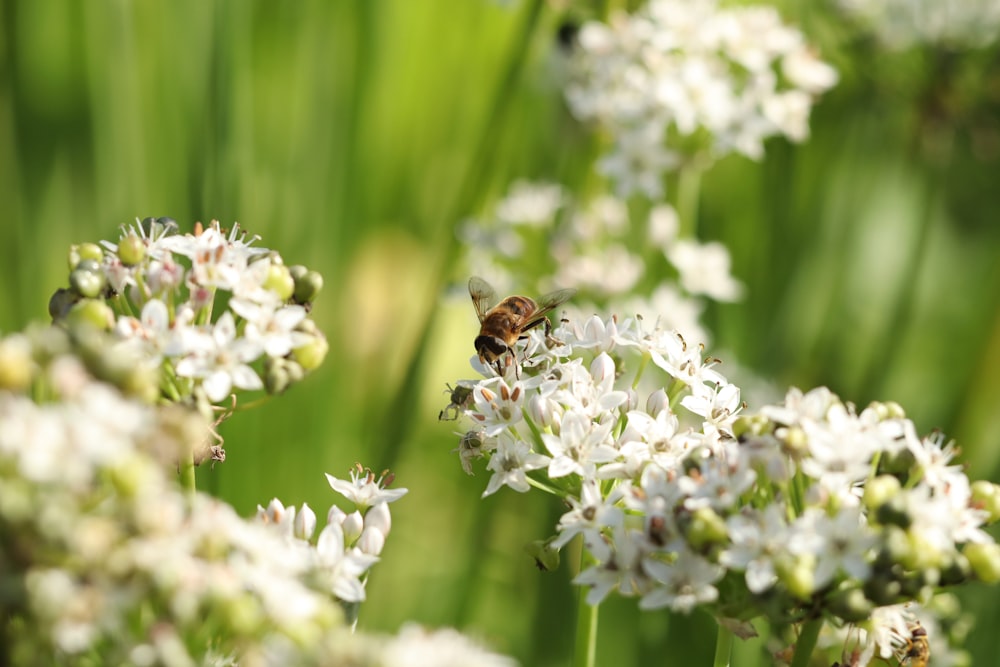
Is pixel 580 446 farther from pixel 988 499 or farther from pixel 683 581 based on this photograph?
pixel 988 499

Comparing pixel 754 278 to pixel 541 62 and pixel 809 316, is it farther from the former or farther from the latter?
pixel 541 62

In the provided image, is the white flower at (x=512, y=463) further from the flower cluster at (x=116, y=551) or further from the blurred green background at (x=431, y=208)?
the blurred green background at (x=431, y=208)

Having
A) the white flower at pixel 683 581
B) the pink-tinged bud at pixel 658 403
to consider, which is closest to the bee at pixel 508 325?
the pink-tinged bud at pixel 658 403

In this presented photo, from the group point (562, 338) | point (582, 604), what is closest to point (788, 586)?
point (582, 604)

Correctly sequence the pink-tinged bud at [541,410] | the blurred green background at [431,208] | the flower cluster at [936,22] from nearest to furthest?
the pink-tinged bud at [541,410]
the blurred green background at [431,208]
the flower cluster at [936,22]

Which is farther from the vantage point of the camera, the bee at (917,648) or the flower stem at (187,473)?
the bee at (917,648)
